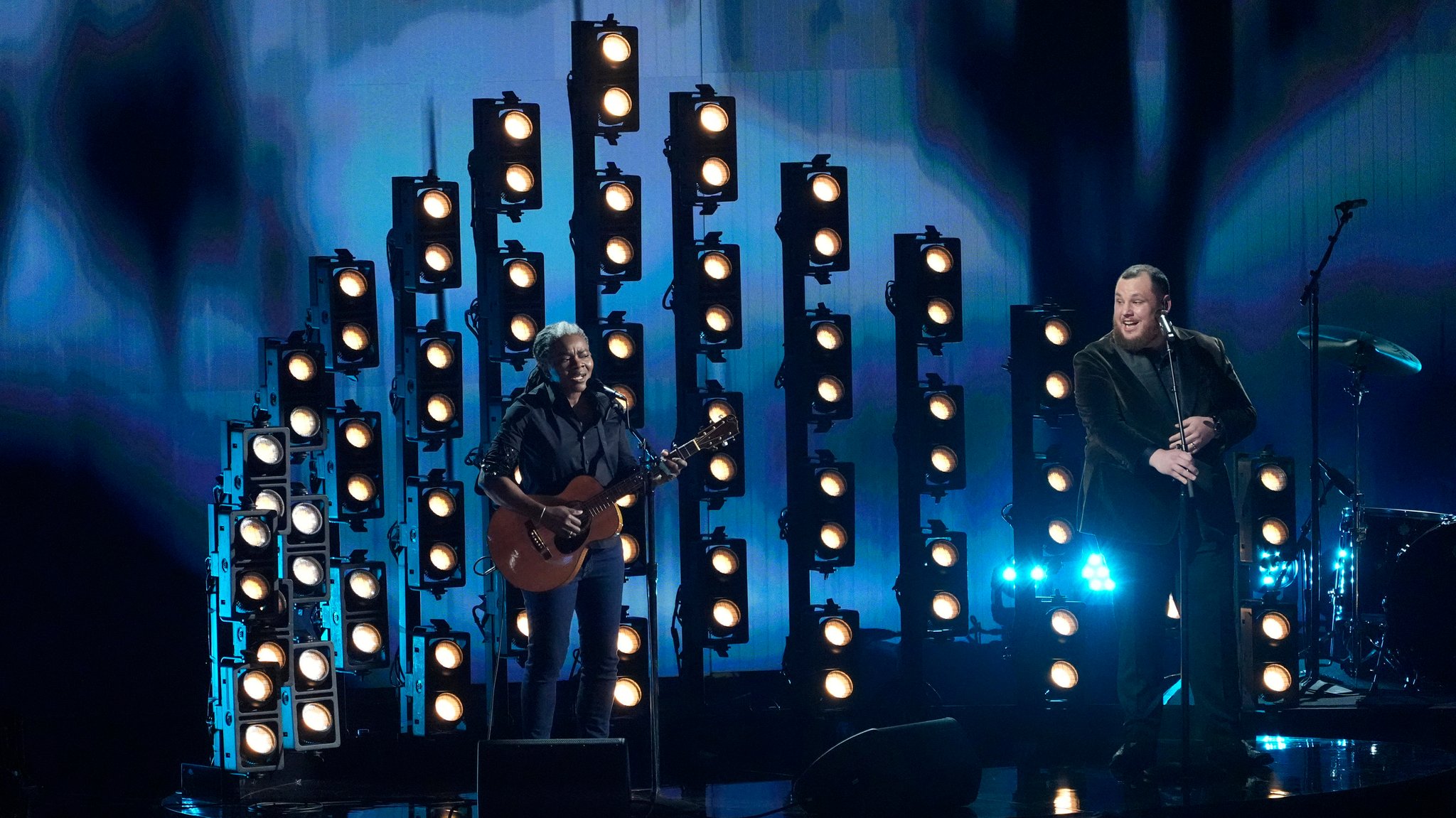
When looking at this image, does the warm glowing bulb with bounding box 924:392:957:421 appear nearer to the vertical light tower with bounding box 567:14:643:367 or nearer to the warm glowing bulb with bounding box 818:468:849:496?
the warm glowing bulb with bounding box 818:468:849:496

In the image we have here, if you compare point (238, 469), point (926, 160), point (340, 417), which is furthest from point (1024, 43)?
point (238, 469)

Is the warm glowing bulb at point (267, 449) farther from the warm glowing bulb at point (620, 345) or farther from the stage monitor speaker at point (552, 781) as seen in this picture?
the stage monitor speaker at point (552, 781)

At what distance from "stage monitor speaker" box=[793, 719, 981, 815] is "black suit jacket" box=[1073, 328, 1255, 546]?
2.83ft

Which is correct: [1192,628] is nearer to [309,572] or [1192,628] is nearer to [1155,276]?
[1155,276]

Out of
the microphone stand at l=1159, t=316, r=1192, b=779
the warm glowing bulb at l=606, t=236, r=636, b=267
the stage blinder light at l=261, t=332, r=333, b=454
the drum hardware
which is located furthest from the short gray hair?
the drum hardware

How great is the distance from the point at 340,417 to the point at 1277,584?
13.1 feet

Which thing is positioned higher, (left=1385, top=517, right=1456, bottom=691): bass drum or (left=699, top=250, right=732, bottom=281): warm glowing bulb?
(left=699, top=250, right=732, bottom=281): warm glowing bulb

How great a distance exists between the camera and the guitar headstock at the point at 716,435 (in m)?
5.05

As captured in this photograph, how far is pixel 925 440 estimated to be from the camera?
6.11 m

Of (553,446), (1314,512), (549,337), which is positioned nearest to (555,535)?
(553,446)

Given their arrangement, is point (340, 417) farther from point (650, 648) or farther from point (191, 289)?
point (650, 648)

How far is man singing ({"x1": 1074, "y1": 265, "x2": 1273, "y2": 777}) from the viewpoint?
4621 mm

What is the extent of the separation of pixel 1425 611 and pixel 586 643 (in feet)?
12.0

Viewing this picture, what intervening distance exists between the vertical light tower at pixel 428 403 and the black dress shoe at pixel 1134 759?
2.54 meters
